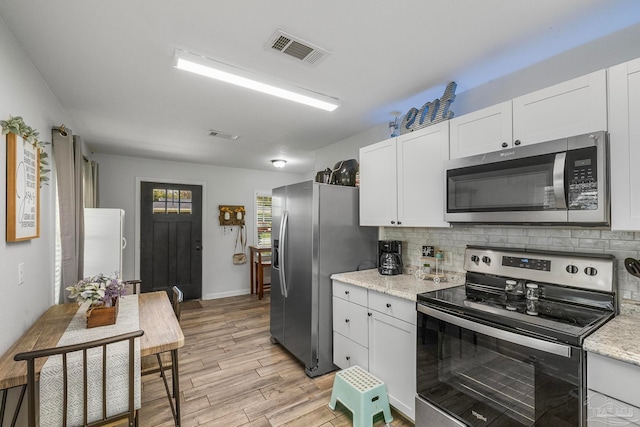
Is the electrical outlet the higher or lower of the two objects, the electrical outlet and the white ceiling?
the lower

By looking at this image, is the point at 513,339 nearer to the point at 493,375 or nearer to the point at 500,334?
the point at 500,334

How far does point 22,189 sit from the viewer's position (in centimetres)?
169

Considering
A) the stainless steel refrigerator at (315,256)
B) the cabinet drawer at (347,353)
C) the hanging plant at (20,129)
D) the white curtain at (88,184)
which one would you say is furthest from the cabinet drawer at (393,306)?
the white curtain at (88,184)

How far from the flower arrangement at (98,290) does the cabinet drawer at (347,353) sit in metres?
1.78

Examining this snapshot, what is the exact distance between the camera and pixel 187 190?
523 cm

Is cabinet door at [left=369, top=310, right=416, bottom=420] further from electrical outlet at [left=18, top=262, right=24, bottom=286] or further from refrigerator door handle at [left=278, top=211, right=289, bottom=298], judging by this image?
electrical outlet at [left=18, top=262, right=24, bottom=286]

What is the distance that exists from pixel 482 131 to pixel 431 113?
52 cm

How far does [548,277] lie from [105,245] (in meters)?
3.96

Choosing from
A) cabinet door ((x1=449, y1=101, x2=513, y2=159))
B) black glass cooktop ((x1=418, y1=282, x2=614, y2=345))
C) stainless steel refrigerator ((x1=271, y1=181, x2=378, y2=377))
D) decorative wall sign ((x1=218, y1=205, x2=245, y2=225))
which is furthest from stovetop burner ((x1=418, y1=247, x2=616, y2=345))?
decorative wall sign ((x1=218, y1=205, x2=245, y2=225))

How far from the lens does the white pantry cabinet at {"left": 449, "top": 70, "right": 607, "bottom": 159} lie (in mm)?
1467

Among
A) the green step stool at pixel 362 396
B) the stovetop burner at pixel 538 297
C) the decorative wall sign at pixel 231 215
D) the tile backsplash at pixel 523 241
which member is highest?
the decorative wall sign at pixel 231 215

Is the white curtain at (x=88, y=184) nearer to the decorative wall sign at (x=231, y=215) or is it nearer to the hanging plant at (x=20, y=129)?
the hanging plant at (x=20, y=129)

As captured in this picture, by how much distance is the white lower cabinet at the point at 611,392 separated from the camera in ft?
3.59

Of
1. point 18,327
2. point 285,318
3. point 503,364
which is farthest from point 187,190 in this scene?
point 503,364
